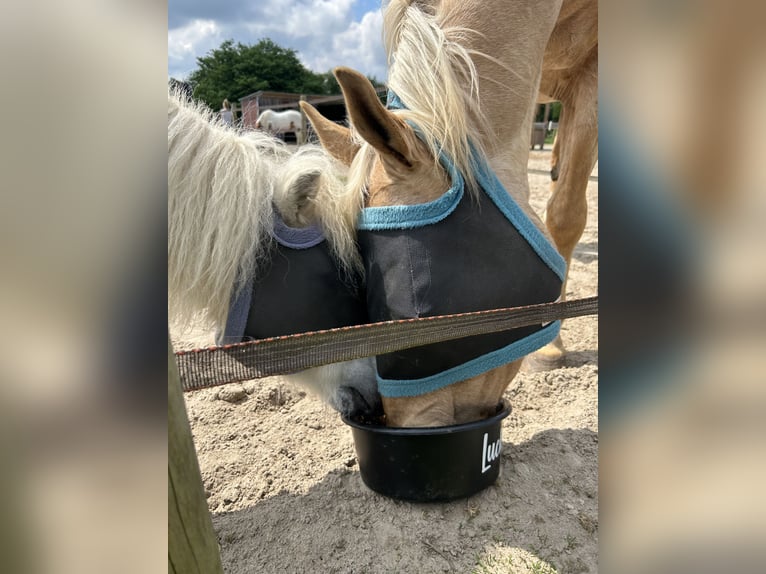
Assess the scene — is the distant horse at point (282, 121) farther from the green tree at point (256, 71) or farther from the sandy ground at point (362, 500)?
the green tree at point (256, 71)

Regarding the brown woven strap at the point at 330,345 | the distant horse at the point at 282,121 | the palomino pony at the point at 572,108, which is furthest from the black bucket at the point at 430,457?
the distant horse at the point at 282,121

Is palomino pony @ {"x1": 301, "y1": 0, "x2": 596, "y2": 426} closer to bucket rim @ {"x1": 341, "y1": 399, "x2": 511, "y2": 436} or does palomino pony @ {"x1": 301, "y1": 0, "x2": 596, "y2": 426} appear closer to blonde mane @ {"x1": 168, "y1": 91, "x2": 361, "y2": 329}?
bucket rim @ {"x1": 341, "y1": 399, "x2": 511, "y2": 436}

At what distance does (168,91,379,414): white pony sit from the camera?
1028mm

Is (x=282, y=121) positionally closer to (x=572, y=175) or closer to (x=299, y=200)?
(x=572, y=175)

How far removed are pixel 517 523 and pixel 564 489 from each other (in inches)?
8.1

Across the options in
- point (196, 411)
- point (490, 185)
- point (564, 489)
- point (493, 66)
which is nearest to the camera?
point (490, 185)

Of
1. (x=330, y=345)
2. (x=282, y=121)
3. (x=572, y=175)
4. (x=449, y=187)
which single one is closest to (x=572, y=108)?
(x=572, y=175)

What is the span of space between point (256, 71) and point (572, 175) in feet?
105

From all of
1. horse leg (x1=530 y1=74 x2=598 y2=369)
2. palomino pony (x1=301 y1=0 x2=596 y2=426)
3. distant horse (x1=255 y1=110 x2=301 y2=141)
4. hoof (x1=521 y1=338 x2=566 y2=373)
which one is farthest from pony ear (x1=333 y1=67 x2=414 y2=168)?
distant horse (x1=255 y1=110 x2=301 y2=141)
